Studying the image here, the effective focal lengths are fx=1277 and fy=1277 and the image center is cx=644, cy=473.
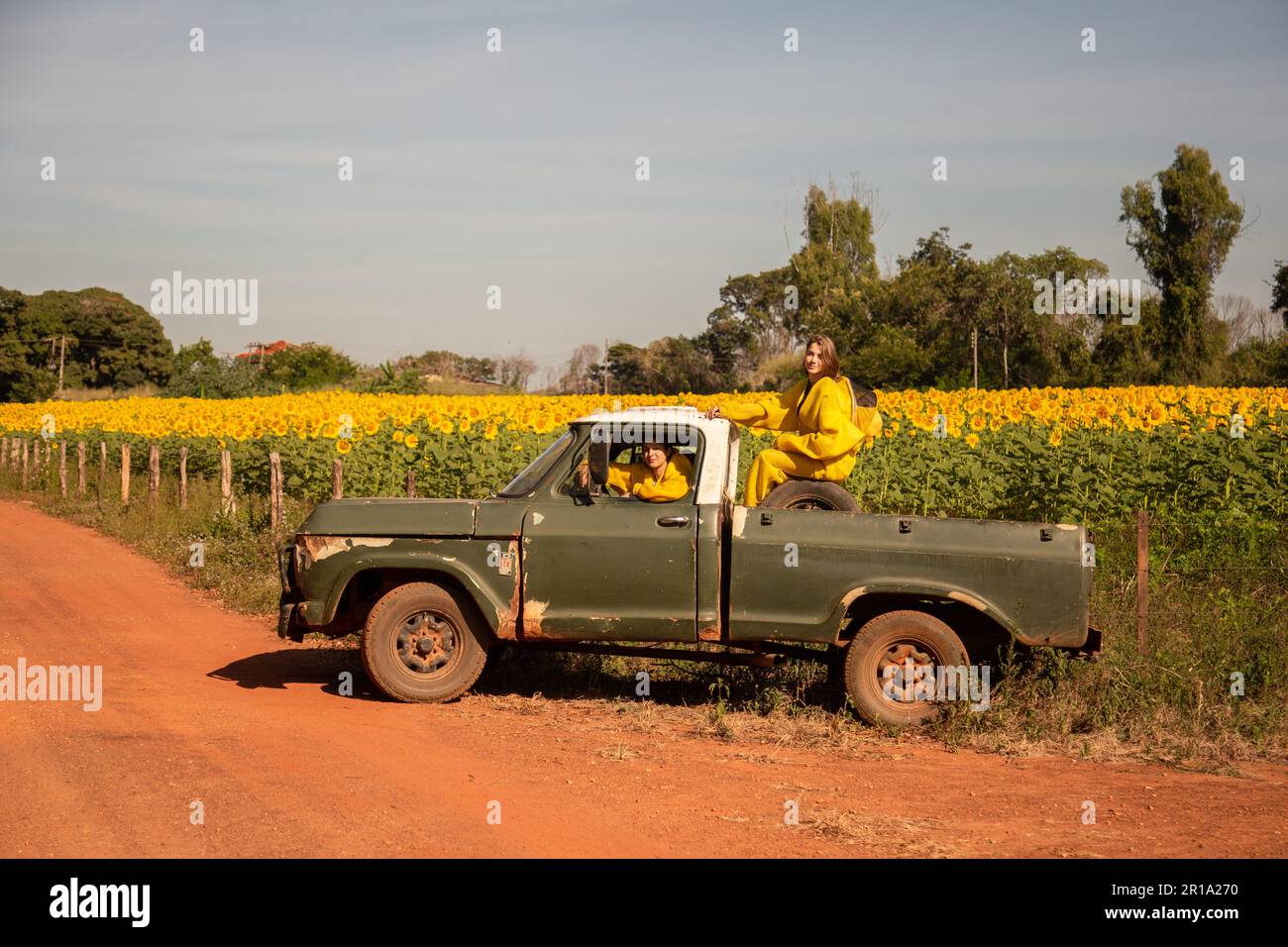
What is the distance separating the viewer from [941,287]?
55031 millimetres

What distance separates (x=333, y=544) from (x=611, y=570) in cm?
188

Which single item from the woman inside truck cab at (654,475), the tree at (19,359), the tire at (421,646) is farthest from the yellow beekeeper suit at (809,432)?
the tree at (19,359)

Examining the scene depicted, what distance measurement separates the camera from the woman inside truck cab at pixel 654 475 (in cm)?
848

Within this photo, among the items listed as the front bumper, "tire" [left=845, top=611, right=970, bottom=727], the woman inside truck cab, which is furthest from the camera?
the front bumper

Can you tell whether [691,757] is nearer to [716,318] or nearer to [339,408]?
[339,408]

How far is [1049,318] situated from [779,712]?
1808 inches

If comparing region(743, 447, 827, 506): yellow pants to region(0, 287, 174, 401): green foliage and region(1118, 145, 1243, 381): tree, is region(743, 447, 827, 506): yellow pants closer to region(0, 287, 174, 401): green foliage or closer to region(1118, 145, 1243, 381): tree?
region(1118, 145, 1243, 381): tree

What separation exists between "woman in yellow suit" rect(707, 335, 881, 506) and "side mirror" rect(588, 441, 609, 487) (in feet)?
2.91

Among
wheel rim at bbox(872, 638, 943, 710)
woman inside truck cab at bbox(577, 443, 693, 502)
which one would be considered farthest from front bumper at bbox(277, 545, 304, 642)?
wheel rim at bbox(872, 638, 943, 710)

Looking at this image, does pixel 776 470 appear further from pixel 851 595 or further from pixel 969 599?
pixel 969 599

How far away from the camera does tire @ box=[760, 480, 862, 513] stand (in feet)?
28.3

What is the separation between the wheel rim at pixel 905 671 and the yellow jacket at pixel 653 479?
1.69m

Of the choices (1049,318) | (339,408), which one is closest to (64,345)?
(339,408)

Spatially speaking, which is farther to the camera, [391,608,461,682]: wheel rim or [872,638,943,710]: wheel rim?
[391,608,461,682]: wheel rim
